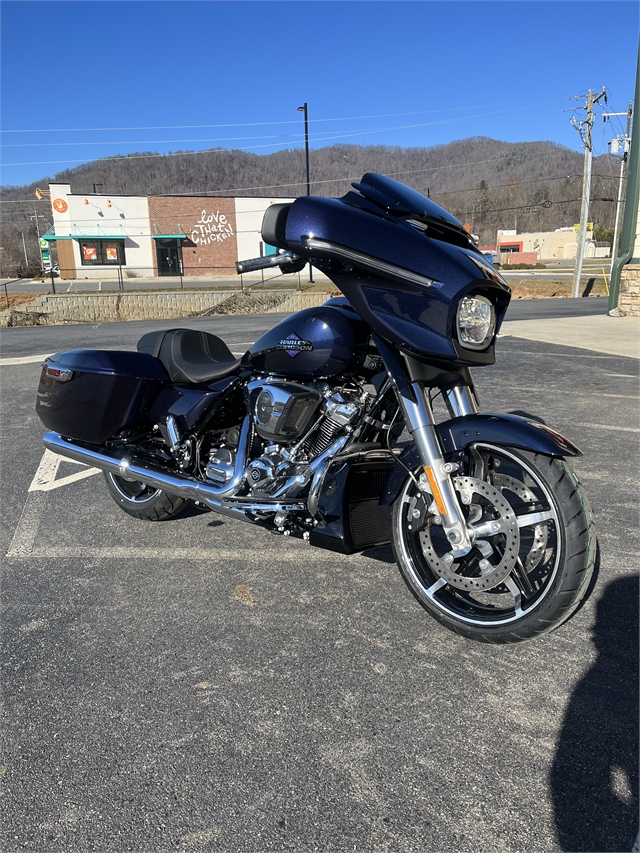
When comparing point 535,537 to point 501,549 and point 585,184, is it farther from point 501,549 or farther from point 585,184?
point 585,184

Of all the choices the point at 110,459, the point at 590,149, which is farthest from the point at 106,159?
the point at 110,459

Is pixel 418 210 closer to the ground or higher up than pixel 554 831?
higher up

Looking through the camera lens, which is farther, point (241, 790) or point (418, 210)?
point (418, 210)

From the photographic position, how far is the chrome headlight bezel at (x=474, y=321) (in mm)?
2617

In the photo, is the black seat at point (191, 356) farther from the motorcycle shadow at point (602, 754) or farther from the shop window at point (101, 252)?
the shop window at point (101, 252)

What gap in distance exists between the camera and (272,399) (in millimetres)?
3172

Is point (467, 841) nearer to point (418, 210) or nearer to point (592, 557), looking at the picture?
point (592, 557)

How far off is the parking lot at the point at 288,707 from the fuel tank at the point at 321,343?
3.59 feet

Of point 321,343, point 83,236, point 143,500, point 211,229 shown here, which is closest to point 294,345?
point 321,343

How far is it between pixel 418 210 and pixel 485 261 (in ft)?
1.19

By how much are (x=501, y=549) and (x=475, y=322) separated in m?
0.95

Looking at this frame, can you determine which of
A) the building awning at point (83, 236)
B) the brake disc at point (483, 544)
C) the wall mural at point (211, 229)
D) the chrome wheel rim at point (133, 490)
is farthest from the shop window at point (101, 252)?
the brake disc at point (483, 544)

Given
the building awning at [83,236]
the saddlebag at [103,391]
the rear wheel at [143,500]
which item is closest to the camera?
the saddlebag at [103,391]

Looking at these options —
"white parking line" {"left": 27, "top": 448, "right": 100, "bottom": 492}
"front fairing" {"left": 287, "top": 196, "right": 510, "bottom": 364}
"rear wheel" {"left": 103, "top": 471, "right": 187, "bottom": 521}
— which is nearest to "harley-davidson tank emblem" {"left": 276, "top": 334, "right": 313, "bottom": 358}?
"front fairing" {"left": 287, "top": 196, "right": 510, "bottom": 364}
